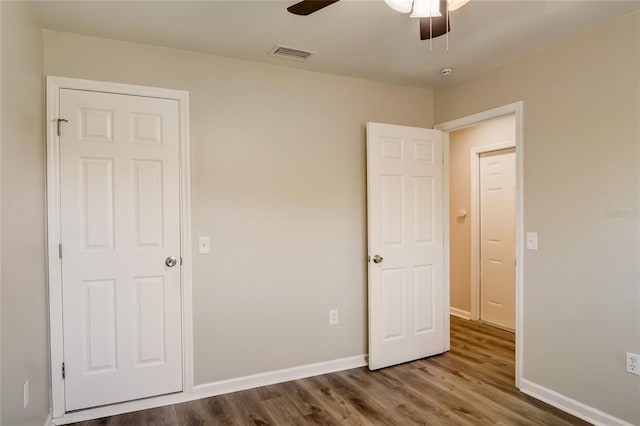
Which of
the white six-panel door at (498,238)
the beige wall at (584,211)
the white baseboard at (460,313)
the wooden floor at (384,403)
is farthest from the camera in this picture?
the white baseboard at (460,313)

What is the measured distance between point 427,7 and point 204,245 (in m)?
2.05

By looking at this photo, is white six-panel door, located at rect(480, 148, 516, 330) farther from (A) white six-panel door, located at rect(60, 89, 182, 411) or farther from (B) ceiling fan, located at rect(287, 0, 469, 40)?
(A) white six-panel door, located at rect(60, 89, 182, 411)

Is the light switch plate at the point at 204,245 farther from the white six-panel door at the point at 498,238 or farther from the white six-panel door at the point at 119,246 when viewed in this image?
the white six-panel door at the point at 498,238

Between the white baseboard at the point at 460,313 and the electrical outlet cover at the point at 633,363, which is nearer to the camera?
the electrical outlet cover at the point at 633,363

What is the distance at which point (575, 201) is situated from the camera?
2.54 metres

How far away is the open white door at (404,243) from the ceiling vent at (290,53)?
786 millimetres

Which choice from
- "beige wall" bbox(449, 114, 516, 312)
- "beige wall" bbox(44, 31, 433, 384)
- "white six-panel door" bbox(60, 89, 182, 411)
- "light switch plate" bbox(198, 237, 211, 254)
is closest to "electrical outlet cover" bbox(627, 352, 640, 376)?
"beige wall" bbox(44, 31, 433, 384)

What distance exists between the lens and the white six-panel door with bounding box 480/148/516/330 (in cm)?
428

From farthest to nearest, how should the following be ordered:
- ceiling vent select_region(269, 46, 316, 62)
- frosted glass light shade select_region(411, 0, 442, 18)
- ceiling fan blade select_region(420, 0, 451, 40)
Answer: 1. ceiling vent select_region(269, 46, 316, 62)
2. ceiling fan blade select_region(420, 0, 451, 40)
3. frosted glass light shade select_region(411, 0, 442, 18)

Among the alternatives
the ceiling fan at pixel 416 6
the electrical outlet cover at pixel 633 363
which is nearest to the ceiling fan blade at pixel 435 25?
the ceiling fan at pixel 416 6

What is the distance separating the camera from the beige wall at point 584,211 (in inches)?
89.4

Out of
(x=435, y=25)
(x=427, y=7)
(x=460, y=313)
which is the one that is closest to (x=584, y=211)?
(x=435, y=25)

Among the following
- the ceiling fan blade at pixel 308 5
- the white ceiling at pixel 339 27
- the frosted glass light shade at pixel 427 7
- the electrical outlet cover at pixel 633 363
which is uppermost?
the white ceiling at pixel 339 27

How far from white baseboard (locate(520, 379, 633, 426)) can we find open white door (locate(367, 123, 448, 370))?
2.94 feet
